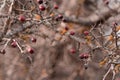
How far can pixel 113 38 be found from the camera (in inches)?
211

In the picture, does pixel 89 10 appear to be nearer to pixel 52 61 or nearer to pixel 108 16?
pixel 52 61

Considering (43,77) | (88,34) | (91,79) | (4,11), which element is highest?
(4,11)

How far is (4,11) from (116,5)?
3.61 meters

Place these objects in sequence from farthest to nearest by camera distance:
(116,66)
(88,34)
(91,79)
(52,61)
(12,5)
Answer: (91,79)
(52,61)
(88,34)
(116,66)
(12,5)

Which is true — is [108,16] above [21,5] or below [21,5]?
below

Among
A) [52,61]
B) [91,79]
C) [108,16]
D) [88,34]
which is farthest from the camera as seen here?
[91,79]

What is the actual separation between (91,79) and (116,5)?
527 centimetres

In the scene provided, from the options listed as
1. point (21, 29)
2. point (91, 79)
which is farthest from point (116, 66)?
point (91, 79)

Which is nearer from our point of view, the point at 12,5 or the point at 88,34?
the point at 12,5

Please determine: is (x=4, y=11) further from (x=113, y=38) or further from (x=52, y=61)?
(x=52, y=61)

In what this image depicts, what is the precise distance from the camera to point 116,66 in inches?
203

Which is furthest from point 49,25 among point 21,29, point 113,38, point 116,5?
point 116,5

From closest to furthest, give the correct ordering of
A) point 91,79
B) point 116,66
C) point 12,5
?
point 12,5 < point 116,66 < point 91,79

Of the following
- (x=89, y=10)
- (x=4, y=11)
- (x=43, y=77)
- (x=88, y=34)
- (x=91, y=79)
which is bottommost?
(x=91, y=79)
